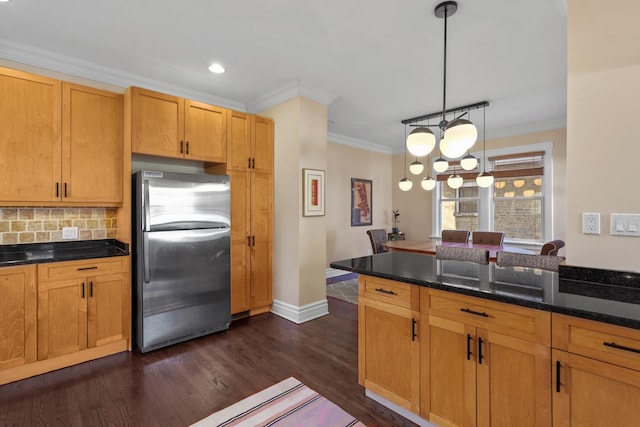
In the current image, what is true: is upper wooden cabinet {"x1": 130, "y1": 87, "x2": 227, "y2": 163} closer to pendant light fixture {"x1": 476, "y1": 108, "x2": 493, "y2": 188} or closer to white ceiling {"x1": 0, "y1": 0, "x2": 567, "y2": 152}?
white ceiling {"x1": 0, "y1": 0, "x2": 567, "y2": 152}

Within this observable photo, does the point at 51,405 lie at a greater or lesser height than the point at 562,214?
lesser

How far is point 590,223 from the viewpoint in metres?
1.68

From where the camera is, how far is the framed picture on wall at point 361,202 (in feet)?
20.5

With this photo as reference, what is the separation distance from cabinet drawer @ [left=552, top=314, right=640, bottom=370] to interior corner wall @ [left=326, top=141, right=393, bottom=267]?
4.52 meters

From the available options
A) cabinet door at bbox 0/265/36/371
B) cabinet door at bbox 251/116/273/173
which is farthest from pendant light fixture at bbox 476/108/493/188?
cabinet door at bbox 0/265/36/371

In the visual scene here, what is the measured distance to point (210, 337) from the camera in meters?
3.11

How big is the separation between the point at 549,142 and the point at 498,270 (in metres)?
4.27

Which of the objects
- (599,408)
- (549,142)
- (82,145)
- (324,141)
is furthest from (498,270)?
(549,142)

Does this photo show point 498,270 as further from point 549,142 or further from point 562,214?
point 549,142

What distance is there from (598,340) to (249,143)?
3.42 m

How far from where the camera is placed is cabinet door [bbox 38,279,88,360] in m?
2.39

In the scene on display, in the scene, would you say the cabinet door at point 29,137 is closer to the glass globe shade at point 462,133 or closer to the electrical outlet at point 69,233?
the electrical outlet at point 69,233

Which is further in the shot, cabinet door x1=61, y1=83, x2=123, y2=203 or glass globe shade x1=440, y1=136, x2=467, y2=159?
cabinet door x1=61, y1=83, x2=123, y2=203

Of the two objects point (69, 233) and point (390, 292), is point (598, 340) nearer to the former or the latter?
point (390, 292)
